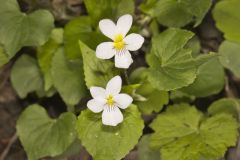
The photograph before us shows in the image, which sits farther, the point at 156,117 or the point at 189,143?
the point at 156,117

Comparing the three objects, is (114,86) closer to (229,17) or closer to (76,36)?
(76,36)

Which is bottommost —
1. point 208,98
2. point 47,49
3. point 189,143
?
point 208,98

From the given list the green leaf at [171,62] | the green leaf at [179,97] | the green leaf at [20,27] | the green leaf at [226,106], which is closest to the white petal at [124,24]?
the green leaf at [171,62]

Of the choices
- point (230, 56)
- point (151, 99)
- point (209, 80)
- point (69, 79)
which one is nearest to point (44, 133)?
point (69, 79)

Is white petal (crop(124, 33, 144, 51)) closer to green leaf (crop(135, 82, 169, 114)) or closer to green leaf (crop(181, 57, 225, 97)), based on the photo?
green leaf (crop(135, 82, 169, 114))

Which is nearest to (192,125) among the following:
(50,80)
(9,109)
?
(50,80)

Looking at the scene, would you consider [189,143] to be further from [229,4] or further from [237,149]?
[229,4]

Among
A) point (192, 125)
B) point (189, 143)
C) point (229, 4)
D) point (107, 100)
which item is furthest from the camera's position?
point (229, 4)

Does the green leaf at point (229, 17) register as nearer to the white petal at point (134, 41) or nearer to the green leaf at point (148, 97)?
the green leaf at point (148, 97)
